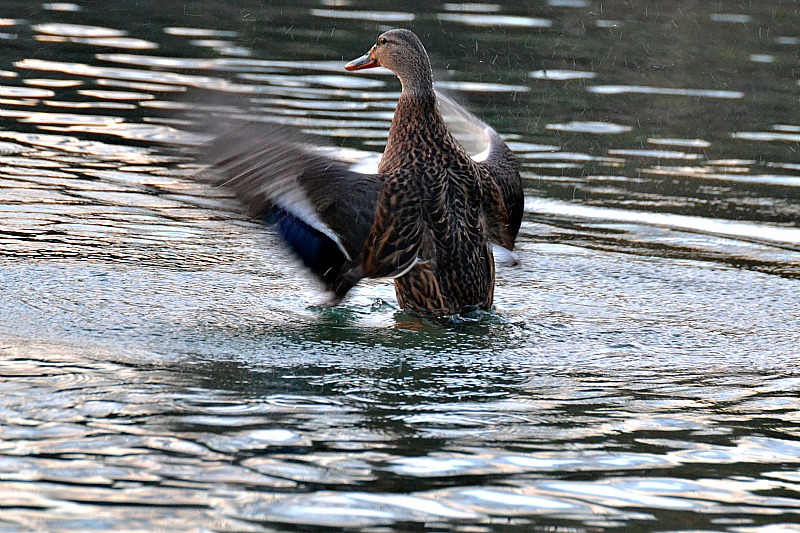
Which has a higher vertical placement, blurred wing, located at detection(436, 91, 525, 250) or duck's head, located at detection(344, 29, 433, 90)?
duck's head, located at detection(344, 29, 433, 90)

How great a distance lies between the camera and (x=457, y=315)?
5.70 meters

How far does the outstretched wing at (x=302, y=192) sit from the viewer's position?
5.10 meters

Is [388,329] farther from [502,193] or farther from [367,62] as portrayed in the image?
[367,62]

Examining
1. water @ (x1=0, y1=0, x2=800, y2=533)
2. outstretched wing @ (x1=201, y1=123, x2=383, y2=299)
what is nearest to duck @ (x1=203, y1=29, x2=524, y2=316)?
outstretched wing @ (x1=201, y1=123, x2=383, y2=299)

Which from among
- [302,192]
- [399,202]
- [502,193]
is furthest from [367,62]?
[302,192]

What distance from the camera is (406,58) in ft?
19.1

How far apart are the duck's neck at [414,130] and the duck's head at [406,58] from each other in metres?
0.04

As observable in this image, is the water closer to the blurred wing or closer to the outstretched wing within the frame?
the outstretched wing

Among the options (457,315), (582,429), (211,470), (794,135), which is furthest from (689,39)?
(211,470)

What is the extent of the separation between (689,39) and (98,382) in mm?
9821

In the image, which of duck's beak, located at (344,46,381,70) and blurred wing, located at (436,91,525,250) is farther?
duck's beak, located at (344,46,381,70)

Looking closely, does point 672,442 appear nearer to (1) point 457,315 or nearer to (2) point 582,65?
(1) point 457,315

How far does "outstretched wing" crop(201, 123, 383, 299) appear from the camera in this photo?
16.7 feet

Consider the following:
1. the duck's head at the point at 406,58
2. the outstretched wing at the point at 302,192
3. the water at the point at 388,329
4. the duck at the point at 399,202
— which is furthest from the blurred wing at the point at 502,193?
the outstretched wing at the point at 302,192
